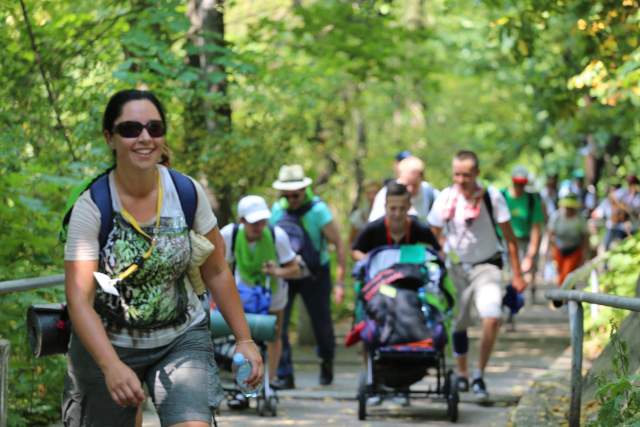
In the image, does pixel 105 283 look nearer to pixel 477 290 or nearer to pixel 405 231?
pixel 405 231

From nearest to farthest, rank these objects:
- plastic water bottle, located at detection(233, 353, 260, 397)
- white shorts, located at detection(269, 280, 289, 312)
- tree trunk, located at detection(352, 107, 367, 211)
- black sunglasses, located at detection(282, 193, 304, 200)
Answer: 1. plastic water bottle, located at detection(233, 353, 260, 397)
2. white shorts, located at detection(269, 280, 289, 312)
3. black sunglasses, located at detection(282, 193, 304, 200)
4. tree trunk, located at detection(352, 107, 367, 211)

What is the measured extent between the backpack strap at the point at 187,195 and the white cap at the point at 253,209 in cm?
Result: 537

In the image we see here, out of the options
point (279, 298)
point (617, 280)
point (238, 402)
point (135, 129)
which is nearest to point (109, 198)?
point (135, 129)

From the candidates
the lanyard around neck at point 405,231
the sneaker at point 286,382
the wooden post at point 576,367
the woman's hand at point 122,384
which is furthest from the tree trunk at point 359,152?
the woman's hand at point 122,384

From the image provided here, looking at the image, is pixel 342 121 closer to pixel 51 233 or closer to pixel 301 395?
pixel 301 395

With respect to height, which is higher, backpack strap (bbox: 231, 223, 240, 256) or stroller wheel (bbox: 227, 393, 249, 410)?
backpack strap (bbox: 231, 223, 240, 256)

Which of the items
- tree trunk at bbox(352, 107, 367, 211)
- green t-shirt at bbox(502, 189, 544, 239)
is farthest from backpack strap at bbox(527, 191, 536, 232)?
tree trunk at bbox(352, 107, 367, 211)

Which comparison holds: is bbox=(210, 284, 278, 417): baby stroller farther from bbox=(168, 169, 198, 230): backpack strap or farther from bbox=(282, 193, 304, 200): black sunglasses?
bbox=(168, 169, 198, 230): backpack strap

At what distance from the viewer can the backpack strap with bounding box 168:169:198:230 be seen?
5.23 metres

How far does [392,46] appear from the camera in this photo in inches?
658

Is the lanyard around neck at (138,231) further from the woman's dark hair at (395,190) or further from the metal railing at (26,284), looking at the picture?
the woman's dark hair at (395,190)

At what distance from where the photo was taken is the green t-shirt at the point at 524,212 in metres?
18.6

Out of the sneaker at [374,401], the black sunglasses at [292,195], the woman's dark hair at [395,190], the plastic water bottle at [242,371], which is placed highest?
the woman's dark hair at [395,190]

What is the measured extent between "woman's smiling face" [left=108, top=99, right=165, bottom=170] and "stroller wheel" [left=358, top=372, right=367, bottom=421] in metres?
5.21
